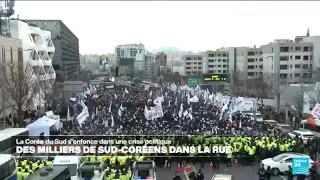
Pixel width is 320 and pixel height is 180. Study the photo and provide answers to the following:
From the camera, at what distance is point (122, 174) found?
11.5 meters

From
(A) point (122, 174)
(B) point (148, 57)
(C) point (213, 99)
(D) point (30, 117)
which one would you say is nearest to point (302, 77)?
(B) point (148, 57)

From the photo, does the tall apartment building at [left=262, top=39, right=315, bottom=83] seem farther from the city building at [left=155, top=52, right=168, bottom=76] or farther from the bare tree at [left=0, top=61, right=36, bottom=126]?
the bare tree at [left=0, top=61, right=36, bottom=126]

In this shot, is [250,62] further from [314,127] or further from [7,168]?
[7,168]

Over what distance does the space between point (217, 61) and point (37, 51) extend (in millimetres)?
47090

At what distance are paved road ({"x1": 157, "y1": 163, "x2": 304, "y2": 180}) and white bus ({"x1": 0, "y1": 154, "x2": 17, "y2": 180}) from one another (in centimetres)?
480

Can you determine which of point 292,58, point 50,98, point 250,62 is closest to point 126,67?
point 50,98

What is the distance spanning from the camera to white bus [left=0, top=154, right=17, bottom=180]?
34.7 ft

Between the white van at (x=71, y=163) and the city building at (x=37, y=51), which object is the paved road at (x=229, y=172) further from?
the city building at (x=37, y=51)

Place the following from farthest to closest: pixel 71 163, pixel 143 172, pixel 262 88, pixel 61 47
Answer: pixel 61 47, pixel 262 88, pixel 71 163, pixel 143 172

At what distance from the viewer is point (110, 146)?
48.6 feet

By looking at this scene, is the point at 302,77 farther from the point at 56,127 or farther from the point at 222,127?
the point at 56,127

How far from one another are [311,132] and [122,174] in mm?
12129

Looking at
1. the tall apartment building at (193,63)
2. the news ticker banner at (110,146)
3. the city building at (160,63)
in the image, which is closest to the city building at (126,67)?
the city building at (160,63)

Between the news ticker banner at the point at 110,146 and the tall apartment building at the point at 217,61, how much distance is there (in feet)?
208
